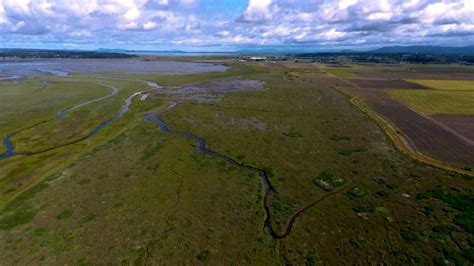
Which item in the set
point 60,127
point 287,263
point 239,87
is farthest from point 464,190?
point 239,87

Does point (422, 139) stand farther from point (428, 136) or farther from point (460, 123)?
point (460, 123)

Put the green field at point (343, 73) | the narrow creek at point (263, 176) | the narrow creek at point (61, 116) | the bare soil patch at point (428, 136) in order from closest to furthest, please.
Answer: the narrow creek at point (263, 176) → the bare soil patch at point (428, 136) → the narrow creek at point (61, 116) → the green field at point (343, 73)

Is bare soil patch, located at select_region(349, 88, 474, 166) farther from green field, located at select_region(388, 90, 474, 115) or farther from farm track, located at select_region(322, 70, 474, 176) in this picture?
green field, located at select_region(388, 90, 474, 115)

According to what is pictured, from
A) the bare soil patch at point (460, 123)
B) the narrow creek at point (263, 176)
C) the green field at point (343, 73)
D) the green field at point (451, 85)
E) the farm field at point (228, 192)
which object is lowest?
the green field at point (343, 73)

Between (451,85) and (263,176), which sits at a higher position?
(263,176)

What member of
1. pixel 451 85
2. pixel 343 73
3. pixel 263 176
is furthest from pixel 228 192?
pixel 343 73

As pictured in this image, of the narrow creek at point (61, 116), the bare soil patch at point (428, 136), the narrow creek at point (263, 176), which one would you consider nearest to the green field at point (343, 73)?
the bare soil patch at point (428, 136)

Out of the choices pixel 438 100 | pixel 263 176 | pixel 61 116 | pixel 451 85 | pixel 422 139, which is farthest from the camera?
pixel 451 85

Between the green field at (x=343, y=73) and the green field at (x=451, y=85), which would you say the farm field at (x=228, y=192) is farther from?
the green field at (x=343, y=73)
